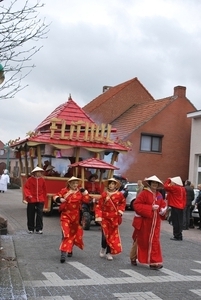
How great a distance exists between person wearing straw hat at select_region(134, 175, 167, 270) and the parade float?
7.38 meters

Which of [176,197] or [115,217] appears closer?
[115,217]

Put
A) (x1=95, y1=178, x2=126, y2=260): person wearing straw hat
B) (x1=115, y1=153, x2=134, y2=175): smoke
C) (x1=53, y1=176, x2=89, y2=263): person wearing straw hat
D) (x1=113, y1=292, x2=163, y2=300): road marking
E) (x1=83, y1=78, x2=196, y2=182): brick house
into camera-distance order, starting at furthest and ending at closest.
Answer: (x1=83, y1=78, x2=196, y2=182): brick house, (x1=115, y1=153, x2=134, y2=175): smoke, (x1=95, y1=178, x2=126, y2=260): person wearing straw hat, (x1=53, y1=176, x2=89, y2=263): person wearing straw hat, (x1=113, y1=292, x2=163, y2=300): road marking

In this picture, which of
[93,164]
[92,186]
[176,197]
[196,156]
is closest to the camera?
[176,197]

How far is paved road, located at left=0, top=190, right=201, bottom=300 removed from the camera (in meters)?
6.72

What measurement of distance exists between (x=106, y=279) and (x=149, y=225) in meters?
1.52

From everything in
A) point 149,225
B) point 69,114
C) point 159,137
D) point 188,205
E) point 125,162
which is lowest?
point 149,225

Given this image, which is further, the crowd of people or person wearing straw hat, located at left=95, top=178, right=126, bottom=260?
person wearing straw hat, located at left=95, top=178, right=126, bottom=260

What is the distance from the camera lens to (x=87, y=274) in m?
7.98

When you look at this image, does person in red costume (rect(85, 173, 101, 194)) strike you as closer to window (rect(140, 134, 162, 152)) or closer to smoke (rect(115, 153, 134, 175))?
smoke (rect(115, 153, 134, 175))

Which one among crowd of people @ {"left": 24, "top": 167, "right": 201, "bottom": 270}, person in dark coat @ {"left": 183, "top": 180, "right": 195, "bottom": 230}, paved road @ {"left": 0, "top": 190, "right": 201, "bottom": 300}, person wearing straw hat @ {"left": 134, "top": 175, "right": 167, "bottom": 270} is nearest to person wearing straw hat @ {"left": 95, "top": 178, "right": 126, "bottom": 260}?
crowd of people @ {"left": 24, "top": 167, "right": 201, "bottom": 270}

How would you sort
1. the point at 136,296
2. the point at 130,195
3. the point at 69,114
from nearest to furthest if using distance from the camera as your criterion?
the point at 136,296 < the point at 69,114 < the point at 130,195

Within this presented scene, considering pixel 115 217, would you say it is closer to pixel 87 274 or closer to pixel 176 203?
pixel 87 274

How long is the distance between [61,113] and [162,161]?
16.6m

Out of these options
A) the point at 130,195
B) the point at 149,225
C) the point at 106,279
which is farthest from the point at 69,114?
the point at 106,279
